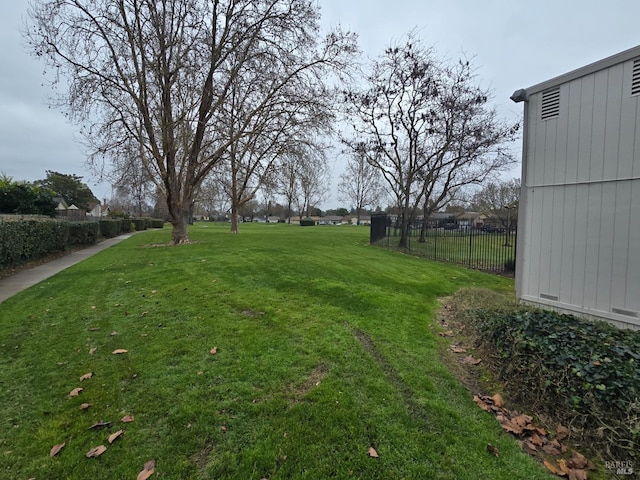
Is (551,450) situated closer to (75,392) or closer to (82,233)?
(75,392)

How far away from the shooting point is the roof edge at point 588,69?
13.7 ft

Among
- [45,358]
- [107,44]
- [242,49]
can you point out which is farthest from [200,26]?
[45,358]

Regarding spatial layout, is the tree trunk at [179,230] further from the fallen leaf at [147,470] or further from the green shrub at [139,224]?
the green shrub at [139,224]

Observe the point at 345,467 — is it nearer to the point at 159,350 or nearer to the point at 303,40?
the point at 159,350

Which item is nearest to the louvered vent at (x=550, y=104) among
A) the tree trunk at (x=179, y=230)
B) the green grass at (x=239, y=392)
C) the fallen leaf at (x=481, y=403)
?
the green grass at (x=239, y=392)

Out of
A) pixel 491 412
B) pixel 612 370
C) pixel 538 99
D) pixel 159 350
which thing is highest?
pixel 538 99

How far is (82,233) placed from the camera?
1505 centimetres

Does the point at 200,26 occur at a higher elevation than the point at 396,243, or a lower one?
higher

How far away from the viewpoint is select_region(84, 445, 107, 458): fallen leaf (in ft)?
6.84

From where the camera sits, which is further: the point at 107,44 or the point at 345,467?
the point at 107,44

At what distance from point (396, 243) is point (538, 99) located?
1235 centimetres

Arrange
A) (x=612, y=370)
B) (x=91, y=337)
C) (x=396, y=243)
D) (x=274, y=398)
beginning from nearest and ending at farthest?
(x=612, y=370), (x=274, y=398), (x=91, y=337), (x=396, y=243)

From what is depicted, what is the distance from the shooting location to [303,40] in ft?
42.4

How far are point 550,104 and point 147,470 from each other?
6783 mm
